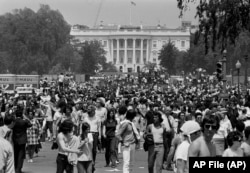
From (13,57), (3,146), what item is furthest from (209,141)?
(13,57)

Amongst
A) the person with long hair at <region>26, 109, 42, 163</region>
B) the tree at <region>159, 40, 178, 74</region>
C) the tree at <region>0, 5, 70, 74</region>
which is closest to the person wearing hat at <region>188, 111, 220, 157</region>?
the person with long hair at <region>26, 109, 42, 163</region>

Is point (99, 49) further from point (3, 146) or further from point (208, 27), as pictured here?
point (3, 146)

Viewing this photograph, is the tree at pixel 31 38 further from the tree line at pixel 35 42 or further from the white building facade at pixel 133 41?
the white building facade at pixel 133 41

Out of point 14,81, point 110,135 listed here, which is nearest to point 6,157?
point 110,135

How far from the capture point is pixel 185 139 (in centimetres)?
1062

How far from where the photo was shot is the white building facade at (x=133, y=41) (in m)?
185

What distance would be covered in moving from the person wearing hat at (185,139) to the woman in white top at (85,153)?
84.9 inches

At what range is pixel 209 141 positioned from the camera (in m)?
9.51

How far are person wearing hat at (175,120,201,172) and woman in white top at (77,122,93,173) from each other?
2.16 meters

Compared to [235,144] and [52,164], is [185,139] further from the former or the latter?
[52,164]

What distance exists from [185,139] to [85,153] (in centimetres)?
234

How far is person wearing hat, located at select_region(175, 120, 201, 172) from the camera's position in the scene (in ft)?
33.2

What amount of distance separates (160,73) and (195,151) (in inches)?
2256

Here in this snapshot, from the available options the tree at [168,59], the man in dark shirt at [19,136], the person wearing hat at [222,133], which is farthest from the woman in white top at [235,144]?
the tree at [168,59]
